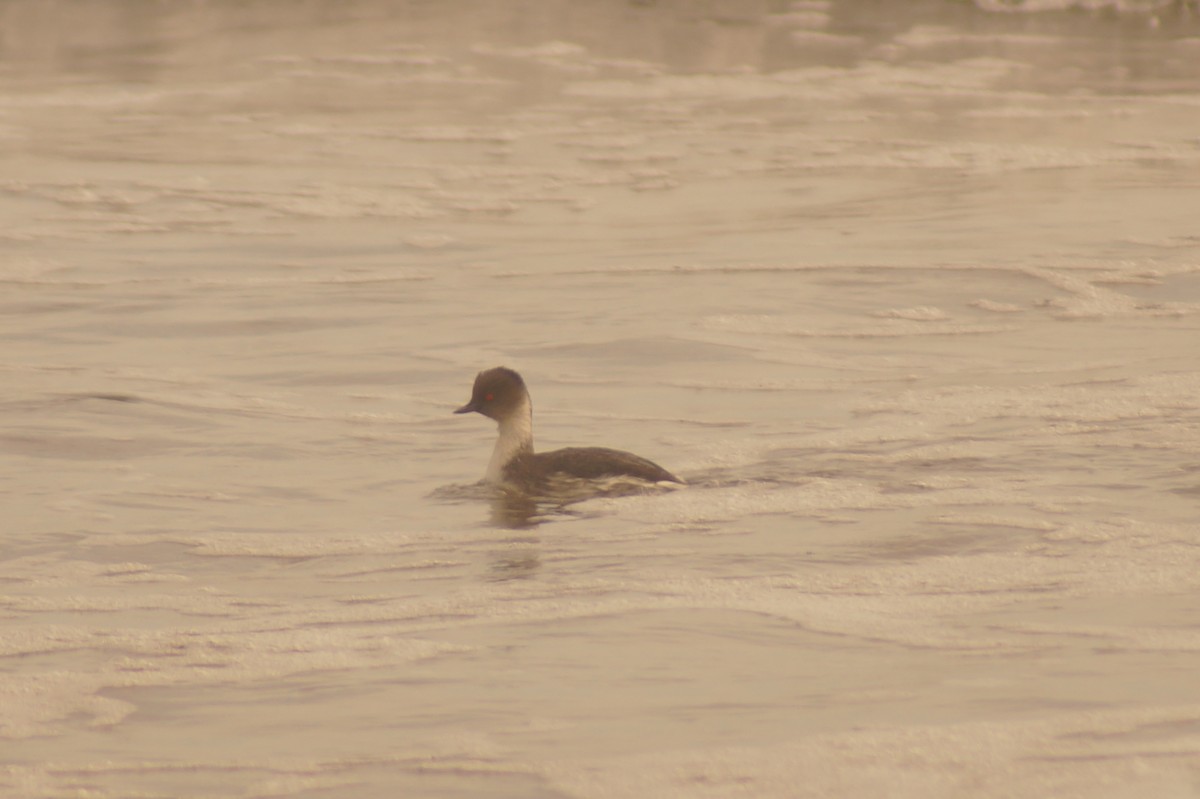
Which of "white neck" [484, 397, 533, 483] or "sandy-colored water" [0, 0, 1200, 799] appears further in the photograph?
"white neck" [484, 397, 533, 483]

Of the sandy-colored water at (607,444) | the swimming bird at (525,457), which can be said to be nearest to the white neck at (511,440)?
the swimming bird at (525,457)

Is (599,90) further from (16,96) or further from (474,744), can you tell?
(474,744)

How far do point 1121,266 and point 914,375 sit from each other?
4174 millimetres

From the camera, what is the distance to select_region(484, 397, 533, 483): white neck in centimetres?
965

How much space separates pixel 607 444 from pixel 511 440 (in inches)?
37.0

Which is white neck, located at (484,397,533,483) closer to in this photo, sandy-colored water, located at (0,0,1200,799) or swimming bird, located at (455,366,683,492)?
swimming bird, located at (455,366,683,492)

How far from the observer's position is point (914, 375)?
11922mm

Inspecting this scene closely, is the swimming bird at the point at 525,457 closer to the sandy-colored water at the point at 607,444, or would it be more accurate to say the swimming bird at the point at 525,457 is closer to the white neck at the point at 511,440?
the white neck at the point at 511,440

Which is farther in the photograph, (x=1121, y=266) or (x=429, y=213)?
(x=429, y=213)

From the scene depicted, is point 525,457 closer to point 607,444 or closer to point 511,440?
point 511,440

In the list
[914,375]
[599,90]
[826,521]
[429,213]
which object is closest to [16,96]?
[599,90]

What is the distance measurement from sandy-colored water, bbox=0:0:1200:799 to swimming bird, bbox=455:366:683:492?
0.22 metres

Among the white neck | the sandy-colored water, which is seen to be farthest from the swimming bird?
the sandy-colored water

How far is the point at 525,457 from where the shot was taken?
379 inches
